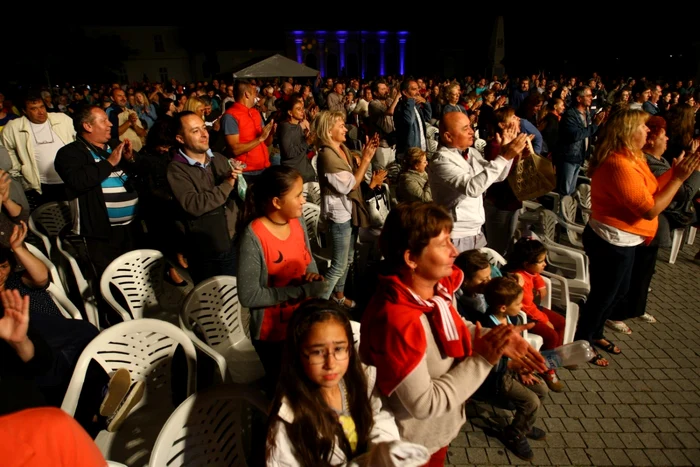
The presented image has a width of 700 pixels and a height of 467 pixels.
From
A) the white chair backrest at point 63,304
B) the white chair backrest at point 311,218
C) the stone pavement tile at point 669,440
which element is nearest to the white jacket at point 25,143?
the white chair backrest at point 63,304

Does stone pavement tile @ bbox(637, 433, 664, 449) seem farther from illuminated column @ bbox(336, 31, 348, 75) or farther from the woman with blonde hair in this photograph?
illuminated column @ bbox(336, 31, 348, 75)

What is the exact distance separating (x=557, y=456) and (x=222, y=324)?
232 cm

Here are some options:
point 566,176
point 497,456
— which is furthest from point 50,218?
point 566,176

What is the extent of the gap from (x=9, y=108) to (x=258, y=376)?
353 inches

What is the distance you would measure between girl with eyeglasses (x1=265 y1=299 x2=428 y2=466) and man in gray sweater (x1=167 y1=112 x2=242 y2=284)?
1.79 metres

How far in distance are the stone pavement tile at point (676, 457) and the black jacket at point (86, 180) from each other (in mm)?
4427

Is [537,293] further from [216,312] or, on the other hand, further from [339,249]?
[216,312]

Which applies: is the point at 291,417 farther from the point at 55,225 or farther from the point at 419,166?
the point at 55,225

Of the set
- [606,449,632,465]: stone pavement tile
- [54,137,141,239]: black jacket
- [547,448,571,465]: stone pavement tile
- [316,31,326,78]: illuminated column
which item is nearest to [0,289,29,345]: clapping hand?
[54,137,141,239]: black jacket

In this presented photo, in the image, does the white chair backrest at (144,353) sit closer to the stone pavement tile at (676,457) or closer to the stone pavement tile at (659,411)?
the stone pavement tile at (676,457)

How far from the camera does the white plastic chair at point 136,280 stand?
3135 mm

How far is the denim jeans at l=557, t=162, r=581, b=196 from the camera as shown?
250 inches

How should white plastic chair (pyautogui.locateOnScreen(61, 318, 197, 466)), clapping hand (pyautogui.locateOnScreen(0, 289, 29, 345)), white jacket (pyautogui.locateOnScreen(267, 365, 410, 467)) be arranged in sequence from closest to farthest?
white jacket (pyautogui.locateOnScreen(267, 365, 410, 467)) → clapping hand (pyautogui.locateOnScreen(0, 289, 29, 345)) → white plastic chair (pyautogui.locateOnScreen(61, 318, 197, 466))

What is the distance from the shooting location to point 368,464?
1.48m
